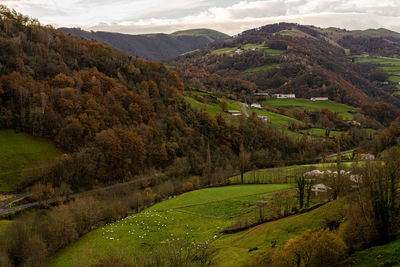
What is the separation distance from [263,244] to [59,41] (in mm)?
116741

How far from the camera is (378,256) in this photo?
2203 centimetres

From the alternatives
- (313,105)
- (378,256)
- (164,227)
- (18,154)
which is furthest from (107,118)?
(313,105)

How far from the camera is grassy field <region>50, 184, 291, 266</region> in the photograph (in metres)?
42.3

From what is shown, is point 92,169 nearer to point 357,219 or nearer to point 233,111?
point 357,219

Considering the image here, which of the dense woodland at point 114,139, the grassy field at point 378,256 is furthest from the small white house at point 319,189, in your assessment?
the grassy field at point 378,256

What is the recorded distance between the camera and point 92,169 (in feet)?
260

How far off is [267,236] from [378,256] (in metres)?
14.3

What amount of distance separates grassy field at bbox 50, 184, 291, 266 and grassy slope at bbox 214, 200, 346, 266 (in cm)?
594

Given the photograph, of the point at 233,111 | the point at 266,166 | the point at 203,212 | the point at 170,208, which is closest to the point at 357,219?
the point at 203,212

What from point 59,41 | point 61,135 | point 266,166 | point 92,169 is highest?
point 59,41

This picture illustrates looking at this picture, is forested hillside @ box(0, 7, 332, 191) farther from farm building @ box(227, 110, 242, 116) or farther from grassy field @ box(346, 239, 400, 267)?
grassy field @ box(346, 239, 400, 267)

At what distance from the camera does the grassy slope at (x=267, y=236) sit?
3170 centimetres

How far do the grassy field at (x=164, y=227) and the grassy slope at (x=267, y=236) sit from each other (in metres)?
5.94

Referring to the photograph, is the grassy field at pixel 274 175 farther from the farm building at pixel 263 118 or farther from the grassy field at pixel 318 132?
the grassy field at pixel 318 132
